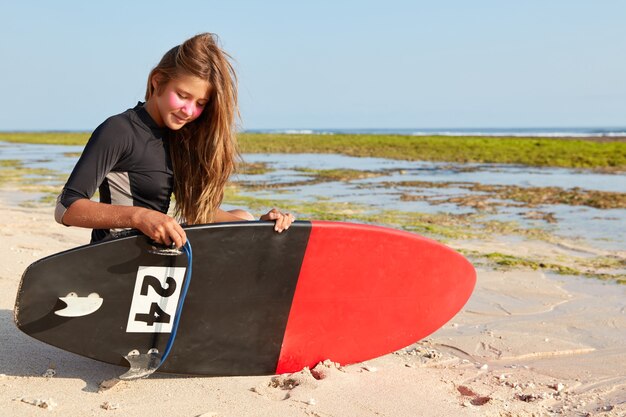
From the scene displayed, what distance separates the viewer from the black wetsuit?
258cm

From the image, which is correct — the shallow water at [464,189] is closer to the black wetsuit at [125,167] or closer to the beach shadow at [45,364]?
the beach shadow at [45,364]

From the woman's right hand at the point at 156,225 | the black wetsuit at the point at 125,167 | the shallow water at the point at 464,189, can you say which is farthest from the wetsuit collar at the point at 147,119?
the shallow water at the point at 464,189

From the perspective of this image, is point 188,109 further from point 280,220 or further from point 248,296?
point 248,296

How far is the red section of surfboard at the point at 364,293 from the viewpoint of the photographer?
297 centimetres

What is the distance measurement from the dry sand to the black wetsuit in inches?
24.3

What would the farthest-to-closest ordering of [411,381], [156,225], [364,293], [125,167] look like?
[364,293], [411,381], [125,167], [156,225]

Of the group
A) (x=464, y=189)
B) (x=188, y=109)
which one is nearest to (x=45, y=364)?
(x=188, y=109)

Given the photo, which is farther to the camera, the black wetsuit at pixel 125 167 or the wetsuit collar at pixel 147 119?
the wetsuit collar at pixel 147 119

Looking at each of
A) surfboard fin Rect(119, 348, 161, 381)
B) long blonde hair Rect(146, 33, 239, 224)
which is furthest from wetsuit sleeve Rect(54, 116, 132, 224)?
surfboard fin Rect(119, 348, 161, 381)

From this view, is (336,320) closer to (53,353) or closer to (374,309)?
(374,309)

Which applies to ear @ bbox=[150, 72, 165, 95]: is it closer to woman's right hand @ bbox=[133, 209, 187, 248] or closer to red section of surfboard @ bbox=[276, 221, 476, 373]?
woman's right hand @ bbox=[133, 209, 187, 248]

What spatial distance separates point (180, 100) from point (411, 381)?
4.94ft

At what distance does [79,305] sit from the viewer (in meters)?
2.65

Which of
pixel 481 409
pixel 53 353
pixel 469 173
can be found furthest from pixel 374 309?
pixel 469 173
